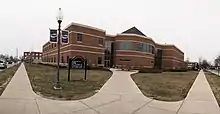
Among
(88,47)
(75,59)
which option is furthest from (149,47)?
(75,59)

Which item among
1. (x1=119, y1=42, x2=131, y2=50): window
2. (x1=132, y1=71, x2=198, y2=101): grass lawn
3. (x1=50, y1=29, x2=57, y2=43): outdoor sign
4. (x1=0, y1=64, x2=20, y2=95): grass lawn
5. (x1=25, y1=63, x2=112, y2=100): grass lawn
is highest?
(x1=119, y1=42, x2=131, y2=50): window

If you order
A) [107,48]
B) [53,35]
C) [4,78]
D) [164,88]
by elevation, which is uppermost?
[107,48]

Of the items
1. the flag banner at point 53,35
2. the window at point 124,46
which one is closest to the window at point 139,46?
the window at point 124,46

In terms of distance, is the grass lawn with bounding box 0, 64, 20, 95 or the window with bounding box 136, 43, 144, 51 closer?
the grass lawn with bounding box 0, 64, 20, 95

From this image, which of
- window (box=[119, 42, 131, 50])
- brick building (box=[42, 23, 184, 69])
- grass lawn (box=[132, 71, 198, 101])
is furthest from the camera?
window (box=[119, 42, 131, 50])

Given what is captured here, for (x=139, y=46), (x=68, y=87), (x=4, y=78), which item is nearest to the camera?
(x=68, y=87)

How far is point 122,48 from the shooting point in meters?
70.4

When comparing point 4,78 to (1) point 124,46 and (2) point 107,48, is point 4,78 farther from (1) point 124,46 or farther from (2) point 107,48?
(1) point 124,46

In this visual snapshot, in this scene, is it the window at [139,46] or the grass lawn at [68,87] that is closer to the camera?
the grass lawn at [68,87]

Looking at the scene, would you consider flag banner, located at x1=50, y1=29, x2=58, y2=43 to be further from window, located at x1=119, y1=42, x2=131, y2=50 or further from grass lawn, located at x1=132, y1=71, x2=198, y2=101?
window, located at x1=119, y1=42, x2=131, y2=50

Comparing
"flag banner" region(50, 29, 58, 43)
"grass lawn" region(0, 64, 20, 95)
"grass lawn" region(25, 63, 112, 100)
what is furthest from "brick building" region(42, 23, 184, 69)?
"flag banner" region(50, 29, 58, 43)

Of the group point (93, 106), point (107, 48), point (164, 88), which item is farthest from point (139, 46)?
point (93, 106)

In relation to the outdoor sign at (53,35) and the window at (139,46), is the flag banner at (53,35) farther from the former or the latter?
the window at (139,46)

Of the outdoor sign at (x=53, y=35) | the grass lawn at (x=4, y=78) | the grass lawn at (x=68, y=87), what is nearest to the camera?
the grass lawn at (x=68, y=87)
